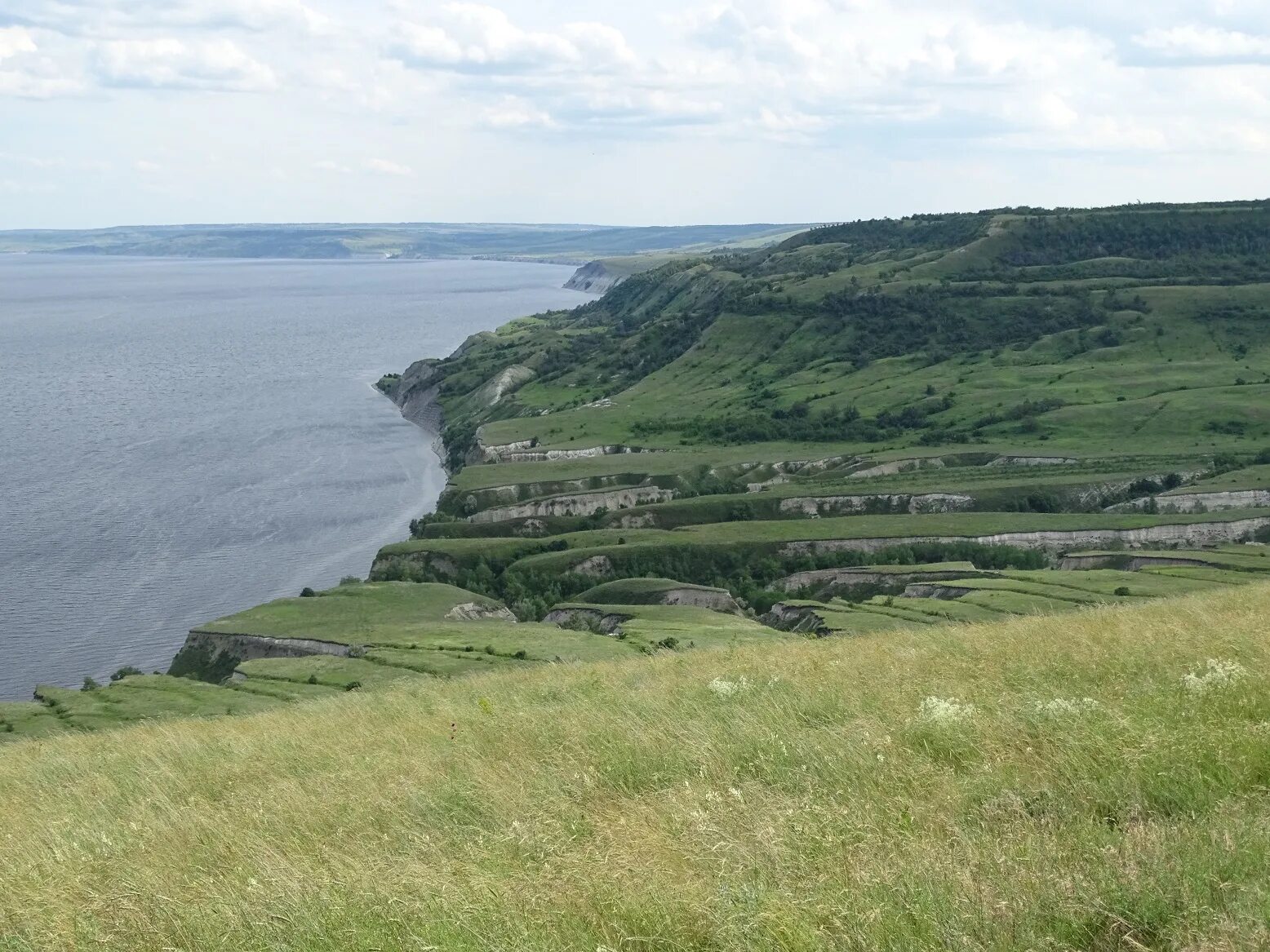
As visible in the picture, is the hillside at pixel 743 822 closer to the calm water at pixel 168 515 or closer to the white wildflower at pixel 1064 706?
the white wildflower at pixel 1064 706

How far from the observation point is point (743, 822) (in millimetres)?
9422

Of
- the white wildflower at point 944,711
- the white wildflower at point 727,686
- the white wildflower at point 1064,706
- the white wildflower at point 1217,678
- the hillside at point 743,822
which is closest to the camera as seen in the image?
the hillside at point 743,822

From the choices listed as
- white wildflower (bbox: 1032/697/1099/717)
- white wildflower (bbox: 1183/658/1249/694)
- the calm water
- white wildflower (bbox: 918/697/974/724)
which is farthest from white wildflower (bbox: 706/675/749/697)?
the calm water

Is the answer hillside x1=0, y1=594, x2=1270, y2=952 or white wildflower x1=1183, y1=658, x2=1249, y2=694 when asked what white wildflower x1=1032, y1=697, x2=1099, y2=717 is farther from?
white wildflower x1=1183, y1=658, x2=1249, y2=694

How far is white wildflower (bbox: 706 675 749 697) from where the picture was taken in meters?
15.8

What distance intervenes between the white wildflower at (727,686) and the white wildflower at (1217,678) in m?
5.46

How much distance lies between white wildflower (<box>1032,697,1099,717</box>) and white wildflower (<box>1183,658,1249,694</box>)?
3.38ft

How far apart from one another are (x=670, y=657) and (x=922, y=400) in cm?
15127

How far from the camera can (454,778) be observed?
12.6m

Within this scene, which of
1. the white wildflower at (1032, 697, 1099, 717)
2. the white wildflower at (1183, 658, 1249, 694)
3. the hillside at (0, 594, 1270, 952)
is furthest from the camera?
the white wildflower at (1183, 658, 1249, 694)

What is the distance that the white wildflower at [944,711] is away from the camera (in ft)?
38.1

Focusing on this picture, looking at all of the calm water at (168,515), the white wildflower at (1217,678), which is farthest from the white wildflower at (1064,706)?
the calm water at (168,515)

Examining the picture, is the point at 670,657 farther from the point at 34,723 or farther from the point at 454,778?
the point at 34,723

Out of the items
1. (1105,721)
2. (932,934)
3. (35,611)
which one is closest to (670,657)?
(1105,721)
